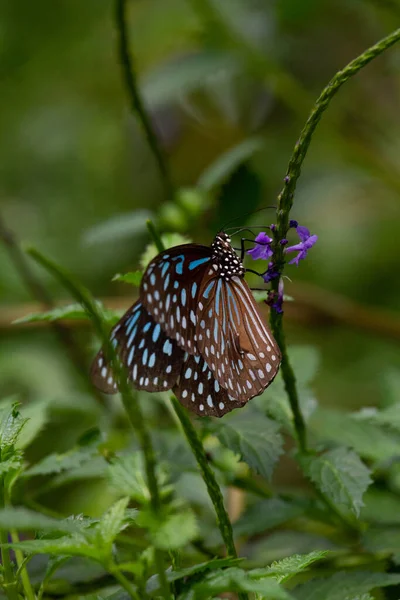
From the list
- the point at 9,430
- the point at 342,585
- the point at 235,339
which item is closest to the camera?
the point at 9,430

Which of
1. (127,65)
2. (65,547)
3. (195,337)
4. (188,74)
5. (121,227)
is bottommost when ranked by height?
(65,547)

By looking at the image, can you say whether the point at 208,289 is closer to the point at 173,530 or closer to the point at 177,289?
the point at 177,289

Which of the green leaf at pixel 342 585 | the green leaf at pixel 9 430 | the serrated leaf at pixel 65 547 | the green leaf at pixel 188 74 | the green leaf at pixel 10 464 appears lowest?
the green leaf at pixel 342 585

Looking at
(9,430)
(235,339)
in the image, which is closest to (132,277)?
(235,339)

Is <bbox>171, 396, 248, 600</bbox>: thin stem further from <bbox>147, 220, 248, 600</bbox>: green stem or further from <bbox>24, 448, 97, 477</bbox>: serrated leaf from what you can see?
<bbox>24, 448, 97, 477</bbox>: serrated leaf

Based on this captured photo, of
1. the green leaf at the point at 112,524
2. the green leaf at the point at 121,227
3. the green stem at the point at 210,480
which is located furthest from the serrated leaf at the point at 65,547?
the green leaf at the point at 121,227

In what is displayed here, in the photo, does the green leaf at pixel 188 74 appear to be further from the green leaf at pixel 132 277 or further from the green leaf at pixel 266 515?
the green leaf at pixel 266 515
